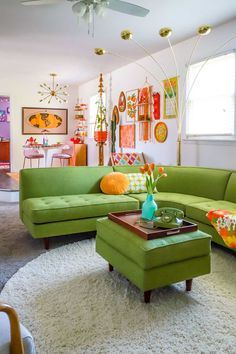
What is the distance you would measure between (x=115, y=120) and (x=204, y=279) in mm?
4825

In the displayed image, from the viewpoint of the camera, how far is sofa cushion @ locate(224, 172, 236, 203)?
3.46 metres

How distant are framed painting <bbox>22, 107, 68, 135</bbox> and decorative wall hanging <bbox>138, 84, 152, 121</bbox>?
3.50 m

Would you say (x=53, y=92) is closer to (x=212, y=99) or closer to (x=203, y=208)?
(x=212, y=99)

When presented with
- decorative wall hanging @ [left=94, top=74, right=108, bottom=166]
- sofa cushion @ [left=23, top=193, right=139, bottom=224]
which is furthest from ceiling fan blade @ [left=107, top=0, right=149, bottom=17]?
decorative wall hanging @ [left=94, top=74, right=108, bottom=166]

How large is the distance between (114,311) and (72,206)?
1.37 m

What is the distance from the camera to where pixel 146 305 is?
82.0 inches

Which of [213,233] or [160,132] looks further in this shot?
[160,132]

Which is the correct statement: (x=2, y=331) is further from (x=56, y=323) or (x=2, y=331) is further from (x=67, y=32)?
(x=67, y=32)

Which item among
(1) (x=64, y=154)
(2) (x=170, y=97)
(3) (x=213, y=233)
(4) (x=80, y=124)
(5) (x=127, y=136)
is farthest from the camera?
(4) (x=80, y=124)

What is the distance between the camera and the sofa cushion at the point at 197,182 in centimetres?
367

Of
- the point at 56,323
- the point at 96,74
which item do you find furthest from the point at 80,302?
the point at 96,74

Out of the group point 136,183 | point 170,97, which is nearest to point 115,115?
point 170,97

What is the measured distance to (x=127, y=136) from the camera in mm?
6410

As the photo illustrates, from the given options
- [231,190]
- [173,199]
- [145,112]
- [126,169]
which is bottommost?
[173,199]
